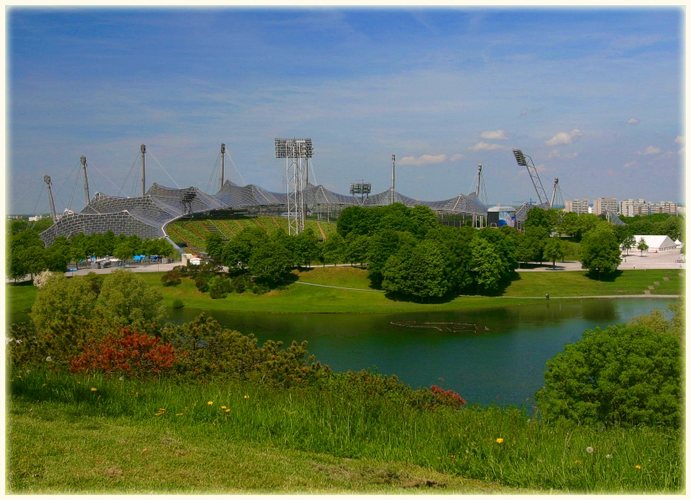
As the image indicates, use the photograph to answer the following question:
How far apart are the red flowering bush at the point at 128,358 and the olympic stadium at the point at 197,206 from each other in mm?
31863

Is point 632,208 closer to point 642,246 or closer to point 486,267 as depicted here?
point 642,246

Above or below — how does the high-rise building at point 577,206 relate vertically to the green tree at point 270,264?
above

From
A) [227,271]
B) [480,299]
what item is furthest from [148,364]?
[227,271]

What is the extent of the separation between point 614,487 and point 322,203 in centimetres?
5358

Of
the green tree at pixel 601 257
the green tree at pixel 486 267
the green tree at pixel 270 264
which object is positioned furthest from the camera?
the green tree at pixel 601 257

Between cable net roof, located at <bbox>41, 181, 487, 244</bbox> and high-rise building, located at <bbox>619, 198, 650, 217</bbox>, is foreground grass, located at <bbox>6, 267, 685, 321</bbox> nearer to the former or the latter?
cable net roof, located at <bbox>41, 181, 487, 244</bbox>

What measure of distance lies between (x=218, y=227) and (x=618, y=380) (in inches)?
1448

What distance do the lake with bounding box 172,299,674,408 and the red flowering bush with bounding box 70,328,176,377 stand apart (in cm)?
614

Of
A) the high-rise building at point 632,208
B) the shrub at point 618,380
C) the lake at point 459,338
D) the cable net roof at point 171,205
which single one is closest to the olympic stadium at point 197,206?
the cable net roof at point 171,205

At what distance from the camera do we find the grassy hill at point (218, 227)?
4128cm

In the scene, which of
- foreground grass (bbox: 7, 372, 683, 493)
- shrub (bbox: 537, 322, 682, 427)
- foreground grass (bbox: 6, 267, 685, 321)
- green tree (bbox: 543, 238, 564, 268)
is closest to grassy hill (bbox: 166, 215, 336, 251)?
foreground grass (bbox: 6, 267, 685, 321)

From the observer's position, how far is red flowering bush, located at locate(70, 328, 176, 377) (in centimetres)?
607

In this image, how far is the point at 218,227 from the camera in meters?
44.4

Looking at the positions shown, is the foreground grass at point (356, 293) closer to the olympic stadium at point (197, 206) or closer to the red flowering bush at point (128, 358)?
the olympic stadium at point (197, 206)
